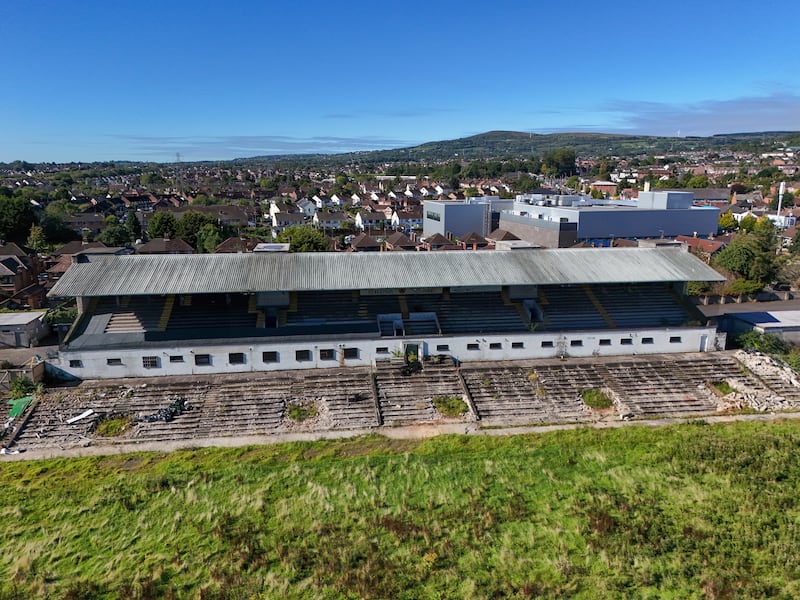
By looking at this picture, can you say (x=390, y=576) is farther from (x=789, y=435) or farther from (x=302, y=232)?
(x=302, y=232)

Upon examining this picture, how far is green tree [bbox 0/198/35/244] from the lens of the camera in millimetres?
68312

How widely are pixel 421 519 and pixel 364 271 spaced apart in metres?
13.6

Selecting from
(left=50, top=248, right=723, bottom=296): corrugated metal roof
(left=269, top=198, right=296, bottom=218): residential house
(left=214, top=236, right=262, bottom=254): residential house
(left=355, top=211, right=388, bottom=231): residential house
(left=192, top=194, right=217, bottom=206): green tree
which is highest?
(left=50, top=248, right=723, bottom=296): corrugated metal roof

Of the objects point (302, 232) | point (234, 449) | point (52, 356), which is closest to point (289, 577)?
point (234, 449)

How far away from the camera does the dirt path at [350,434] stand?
66.1 ft

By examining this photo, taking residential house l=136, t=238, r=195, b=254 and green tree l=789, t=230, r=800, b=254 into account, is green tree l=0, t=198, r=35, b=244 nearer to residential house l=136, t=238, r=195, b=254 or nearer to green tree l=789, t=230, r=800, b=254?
residential house l=136, t=238, r=195, b=254

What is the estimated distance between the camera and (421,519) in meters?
16.2

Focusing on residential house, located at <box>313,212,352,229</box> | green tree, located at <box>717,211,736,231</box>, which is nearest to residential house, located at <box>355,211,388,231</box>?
residential house, located at <box>313,212,352,229</box>

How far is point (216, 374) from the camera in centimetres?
2473

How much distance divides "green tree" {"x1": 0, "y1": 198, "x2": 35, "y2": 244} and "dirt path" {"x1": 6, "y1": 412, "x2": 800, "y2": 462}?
206ft

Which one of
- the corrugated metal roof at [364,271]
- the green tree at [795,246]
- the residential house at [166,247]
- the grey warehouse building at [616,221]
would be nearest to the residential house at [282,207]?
the residential house at [166,247]

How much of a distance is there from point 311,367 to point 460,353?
24.2 feet

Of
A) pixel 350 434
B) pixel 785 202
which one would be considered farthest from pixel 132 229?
pixel 785 202

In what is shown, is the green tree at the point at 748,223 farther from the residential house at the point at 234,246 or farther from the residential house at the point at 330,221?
the residential house at the point at 234,246
